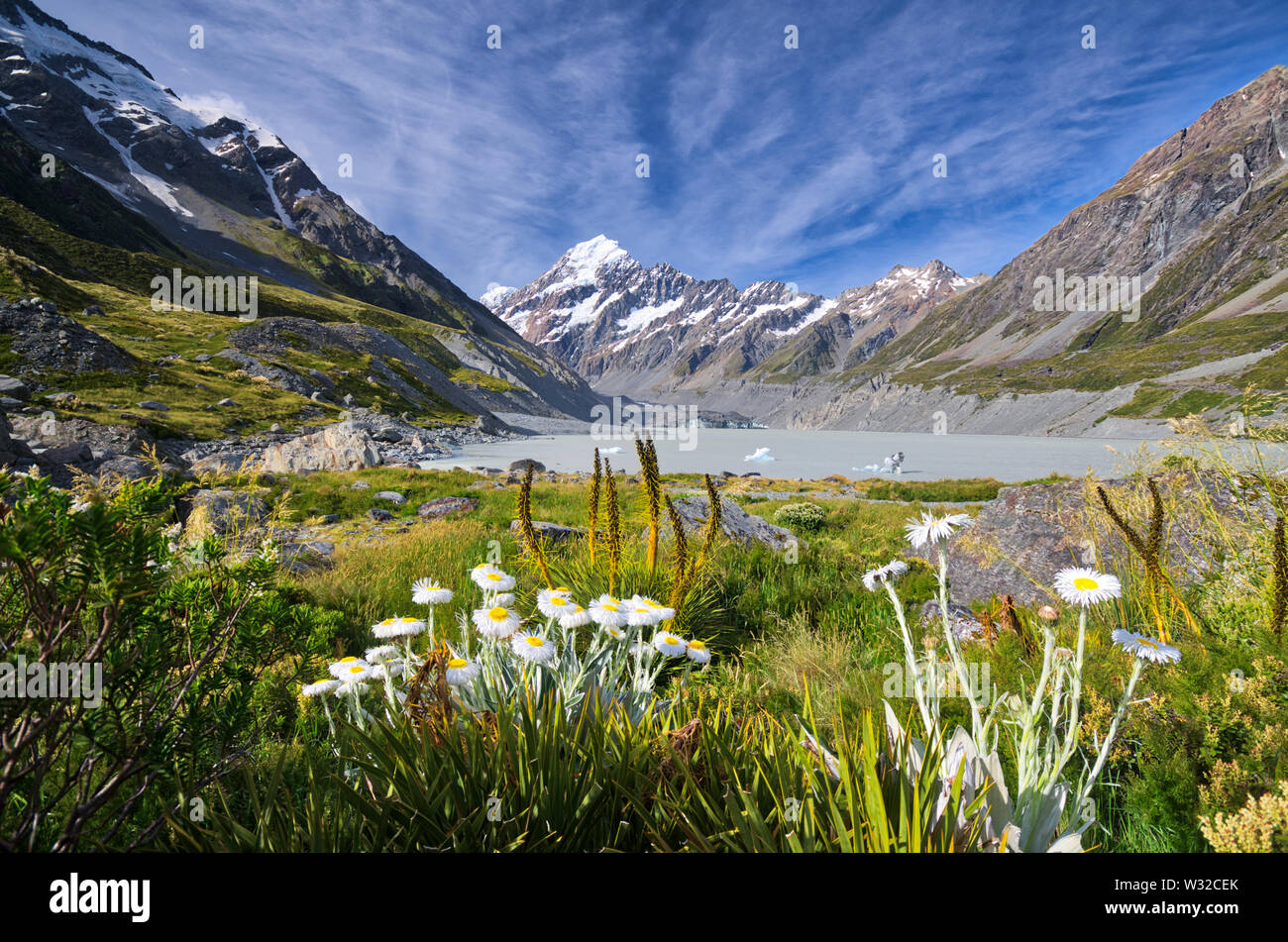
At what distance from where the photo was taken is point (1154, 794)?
2580 millimetres

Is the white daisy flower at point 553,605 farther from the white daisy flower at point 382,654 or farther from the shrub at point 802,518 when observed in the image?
the shrub at point 802,518

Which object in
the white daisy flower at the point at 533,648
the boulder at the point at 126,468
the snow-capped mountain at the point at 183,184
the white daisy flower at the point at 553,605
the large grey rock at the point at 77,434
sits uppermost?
the snow-capped mountain at the point at 183,184

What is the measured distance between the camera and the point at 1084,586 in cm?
222

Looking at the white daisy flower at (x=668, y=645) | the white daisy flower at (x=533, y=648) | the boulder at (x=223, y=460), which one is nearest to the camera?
the white daisy flower at (x=533, y=648)

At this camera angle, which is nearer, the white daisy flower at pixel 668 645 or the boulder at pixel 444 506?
the white daisy flower at pixel 668 645

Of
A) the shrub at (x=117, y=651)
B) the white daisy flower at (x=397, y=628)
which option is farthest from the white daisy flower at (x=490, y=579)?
the shrub at (x=117, y=651)

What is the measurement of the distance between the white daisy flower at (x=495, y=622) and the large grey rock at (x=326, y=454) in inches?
1060

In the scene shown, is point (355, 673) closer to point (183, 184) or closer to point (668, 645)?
point (668, 645)

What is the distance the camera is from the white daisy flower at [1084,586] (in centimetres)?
211
